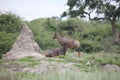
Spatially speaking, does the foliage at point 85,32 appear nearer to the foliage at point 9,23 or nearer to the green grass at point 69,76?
the foliage at point 9,23

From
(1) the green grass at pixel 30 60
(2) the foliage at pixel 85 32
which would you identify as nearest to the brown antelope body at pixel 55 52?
(1) the green grass at pixel 30 60

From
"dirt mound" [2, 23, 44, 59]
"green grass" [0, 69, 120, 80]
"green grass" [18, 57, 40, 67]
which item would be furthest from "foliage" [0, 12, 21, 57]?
"green grass" [0, 69, 120, 80]

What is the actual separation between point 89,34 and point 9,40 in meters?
15.9

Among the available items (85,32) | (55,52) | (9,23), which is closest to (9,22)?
(9,23)

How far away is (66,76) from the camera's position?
21.8 feet

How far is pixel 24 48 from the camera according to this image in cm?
1408

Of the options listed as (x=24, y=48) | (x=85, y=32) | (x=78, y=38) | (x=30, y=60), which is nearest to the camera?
(x=30, y=60)

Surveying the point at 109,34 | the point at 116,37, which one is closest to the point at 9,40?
the point at 116,37

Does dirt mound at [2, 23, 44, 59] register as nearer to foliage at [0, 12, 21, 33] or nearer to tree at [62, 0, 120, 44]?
foliage at [0, 12, 21, 33]

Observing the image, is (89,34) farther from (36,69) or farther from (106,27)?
(36,69)

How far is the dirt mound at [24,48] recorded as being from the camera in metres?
13.7

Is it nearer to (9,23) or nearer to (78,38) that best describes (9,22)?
(9,23)

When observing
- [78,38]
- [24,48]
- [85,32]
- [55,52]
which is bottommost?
[78,38]

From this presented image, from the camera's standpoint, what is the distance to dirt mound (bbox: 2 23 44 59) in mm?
13698
